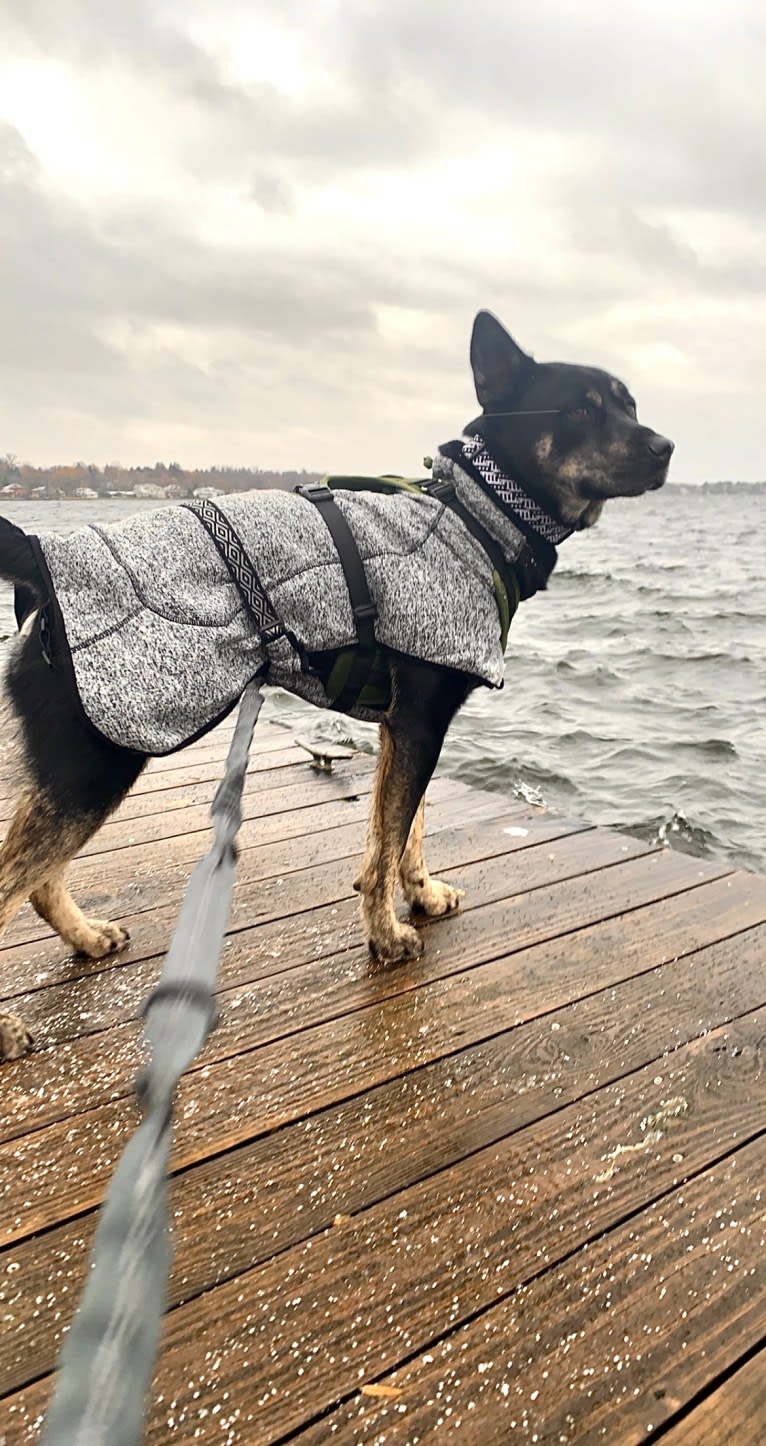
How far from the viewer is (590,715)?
8.69 metres

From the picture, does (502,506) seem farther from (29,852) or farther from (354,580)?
(29,852)

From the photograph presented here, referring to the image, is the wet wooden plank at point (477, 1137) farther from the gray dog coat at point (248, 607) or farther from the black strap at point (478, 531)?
the black strap at point (478, 531)

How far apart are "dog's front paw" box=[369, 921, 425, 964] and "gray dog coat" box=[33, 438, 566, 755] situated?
2.33 feet

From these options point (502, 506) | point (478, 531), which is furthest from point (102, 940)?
point (502, 506)

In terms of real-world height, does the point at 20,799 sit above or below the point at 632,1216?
above

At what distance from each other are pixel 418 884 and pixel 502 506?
1.31m

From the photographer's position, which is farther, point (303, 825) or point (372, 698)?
point (303, 825)

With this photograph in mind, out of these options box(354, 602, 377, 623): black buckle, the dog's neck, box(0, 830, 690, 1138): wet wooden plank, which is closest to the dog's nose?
the dog's neck

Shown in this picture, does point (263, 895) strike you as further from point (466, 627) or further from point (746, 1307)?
point (746, 1307)

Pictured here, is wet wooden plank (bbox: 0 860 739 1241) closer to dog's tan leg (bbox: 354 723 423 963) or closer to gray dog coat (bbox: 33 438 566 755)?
dog's tan leg (bbox: 354 723 423 963)

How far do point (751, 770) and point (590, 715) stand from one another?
1889 millimetres

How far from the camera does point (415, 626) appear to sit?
239 centimetres

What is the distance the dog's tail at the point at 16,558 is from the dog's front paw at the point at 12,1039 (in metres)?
1.12

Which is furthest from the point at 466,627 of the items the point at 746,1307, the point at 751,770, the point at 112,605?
the point at 751,770
